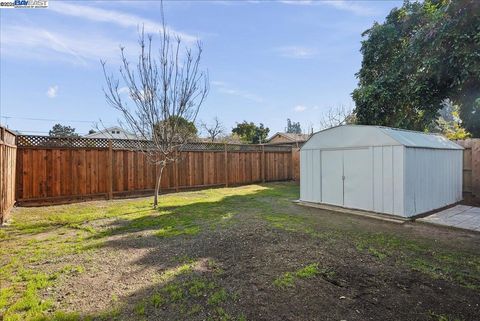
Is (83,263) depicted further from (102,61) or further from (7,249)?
(102,61)

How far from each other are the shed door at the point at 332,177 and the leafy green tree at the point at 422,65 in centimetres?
243

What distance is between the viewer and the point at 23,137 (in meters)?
7.12

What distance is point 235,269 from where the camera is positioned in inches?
129

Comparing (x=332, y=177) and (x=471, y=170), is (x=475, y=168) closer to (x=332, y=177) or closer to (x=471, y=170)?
(x=471, y=170)

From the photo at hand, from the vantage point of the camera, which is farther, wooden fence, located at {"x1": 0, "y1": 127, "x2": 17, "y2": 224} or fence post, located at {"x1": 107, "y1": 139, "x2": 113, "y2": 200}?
fence post, located at {"x1": 107, "y1": 139, "x2": 113, "y2": 200}

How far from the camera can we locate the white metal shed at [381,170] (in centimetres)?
591

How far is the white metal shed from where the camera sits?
5.91 m

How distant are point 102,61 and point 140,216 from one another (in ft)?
13.4

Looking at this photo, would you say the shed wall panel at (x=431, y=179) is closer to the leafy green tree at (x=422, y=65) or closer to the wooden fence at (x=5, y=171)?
the leafy green tree at (x=422, y=65)

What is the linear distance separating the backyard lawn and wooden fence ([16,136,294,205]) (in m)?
1.81

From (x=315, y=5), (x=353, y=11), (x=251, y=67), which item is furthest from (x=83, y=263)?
(x=251, y=67)

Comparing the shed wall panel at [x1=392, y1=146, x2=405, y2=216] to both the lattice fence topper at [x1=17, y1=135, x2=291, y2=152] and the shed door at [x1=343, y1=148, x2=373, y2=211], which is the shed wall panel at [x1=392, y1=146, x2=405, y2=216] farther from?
the lattice fence topper at [x1=17, y1=135, x2=291, y2=152]

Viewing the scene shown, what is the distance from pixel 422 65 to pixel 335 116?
17.0m

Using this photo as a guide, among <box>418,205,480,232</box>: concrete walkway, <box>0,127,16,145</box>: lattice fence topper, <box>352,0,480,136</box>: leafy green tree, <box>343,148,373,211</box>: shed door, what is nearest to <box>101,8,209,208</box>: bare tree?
<box>0,127,16,145</box>: lattice fence topper
